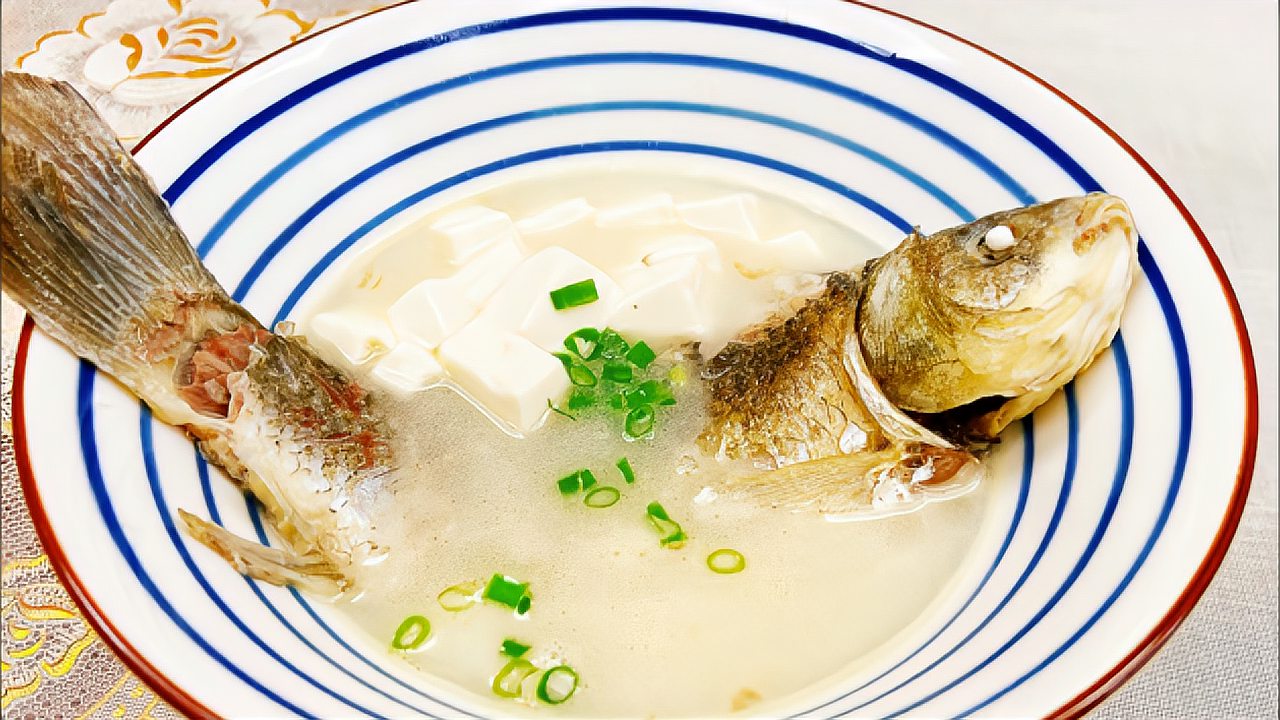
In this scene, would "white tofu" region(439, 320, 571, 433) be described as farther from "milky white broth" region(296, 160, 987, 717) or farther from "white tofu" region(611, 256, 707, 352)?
"white tofu" region(611, 256, 707, 352)

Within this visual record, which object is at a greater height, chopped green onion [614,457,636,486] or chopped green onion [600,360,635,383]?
chopped green onion [600,360,635,383]

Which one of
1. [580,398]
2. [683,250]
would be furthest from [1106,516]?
[683,250]

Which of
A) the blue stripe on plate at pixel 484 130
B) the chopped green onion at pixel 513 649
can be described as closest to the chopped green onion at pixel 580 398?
the chopped green onion at pixel 513 649

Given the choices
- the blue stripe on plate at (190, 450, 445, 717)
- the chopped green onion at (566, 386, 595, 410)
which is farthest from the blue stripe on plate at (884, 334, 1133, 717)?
the chopped green onion at (566, 386, 595, 410)

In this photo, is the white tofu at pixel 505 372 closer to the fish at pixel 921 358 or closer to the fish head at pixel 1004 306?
the fish at pixel 921 358

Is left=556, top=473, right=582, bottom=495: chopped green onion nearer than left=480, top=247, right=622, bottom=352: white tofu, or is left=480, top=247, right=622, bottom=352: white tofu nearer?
left=556, top=473, right=582, bottom=495: chopped green onion

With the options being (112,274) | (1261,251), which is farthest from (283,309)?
(1261,251)

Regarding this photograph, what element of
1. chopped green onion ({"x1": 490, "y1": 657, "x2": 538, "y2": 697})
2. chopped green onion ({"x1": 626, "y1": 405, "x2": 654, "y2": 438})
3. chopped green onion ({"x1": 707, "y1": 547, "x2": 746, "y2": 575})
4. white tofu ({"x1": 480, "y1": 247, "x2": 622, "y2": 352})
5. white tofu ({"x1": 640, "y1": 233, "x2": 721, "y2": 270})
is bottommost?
chopped green onion ({"x1": 490, "y1": 657, "x2": 538, "y2": 697})

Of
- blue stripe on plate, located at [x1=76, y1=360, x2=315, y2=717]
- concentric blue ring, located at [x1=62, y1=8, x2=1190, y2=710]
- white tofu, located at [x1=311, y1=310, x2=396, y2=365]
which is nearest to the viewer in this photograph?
blue stripe on plate, located at [x1=76, y1=360, x2=315, y2=717]
